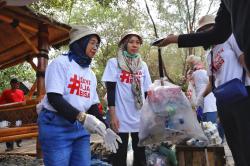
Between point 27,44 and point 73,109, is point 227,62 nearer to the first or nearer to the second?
point 73,109

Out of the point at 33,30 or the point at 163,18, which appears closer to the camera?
the point at 33,30

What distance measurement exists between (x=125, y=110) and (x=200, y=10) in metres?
19.1

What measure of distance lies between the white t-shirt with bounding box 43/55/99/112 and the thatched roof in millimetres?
3791

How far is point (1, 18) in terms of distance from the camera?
6621 millimetres

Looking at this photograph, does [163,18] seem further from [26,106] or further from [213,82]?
[213,82]

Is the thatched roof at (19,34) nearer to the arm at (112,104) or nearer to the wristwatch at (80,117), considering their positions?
the arm at (112,104)

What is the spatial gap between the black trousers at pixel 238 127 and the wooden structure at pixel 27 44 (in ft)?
14.7

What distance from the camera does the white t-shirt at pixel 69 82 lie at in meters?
2.88

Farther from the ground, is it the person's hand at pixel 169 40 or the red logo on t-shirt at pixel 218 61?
the person's hand at pixel 169 40

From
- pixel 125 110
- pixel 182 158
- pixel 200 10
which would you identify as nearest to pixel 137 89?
pixel 125 110

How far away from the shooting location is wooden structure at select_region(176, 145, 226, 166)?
4336mm

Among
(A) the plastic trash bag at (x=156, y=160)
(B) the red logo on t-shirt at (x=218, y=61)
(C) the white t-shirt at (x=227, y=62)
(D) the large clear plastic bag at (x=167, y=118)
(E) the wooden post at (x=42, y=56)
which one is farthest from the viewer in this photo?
(E) the wooden post at (x=42, y=56)

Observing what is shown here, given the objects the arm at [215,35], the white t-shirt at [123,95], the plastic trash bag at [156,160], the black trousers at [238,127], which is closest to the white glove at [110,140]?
the black trousers at [238,127]

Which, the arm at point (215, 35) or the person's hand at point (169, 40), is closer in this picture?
the arm at point (215, 35)
